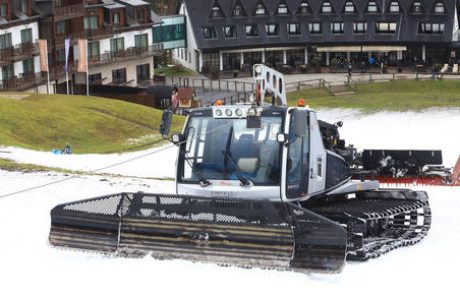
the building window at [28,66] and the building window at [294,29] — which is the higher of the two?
the building window at [294,29]

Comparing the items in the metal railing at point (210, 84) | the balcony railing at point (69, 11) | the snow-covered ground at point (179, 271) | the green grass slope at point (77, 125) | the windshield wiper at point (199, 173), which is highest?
the balcony railing at point (69, 11)

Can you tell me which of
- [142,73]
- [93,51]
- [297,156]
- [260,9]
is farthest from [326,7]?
[297,156]

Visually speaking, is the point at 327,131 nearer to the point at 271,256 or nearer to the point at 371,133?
the point at 271,256

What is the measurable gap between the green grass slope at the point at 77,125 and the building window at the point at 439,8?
4472 centimetres

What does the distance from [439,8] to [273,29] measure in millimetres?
16374

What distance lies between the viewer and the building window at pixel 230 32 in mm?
86000

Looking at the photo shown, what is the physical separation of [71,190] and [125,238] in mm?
7867

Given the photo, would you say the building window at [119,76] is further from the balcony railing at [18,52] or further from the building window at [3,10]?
the building window at [3,10]

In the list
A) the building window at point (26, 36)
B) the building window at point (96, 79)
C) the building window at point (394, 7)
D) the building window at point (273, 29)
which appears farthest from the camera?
the building window at point (273, 29)

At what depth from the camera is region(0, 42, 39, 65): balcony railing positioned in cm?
6069

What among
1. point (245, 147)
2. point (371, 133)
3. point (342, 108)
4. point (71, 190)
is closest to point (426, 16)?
point (342, 108)

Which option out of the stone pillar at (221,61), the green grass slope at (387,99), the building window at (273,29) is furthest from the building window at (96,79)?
the building window at (273,29)

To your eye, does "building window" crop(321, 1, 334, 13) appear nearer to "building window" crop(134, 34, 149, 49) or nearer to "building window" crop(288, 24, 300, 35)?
"building window" crop(288, 24, 300, 35)

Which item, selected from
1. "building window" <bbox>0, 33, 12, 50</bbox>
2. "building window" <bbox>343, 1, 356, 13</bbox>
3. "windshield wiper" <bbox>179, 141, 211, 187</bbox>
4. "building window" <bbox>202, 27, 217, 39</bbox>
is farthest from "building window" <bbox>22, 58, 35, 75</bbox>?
"windshield wiper" <bbox>179, 141, 211, 187</bbox>
